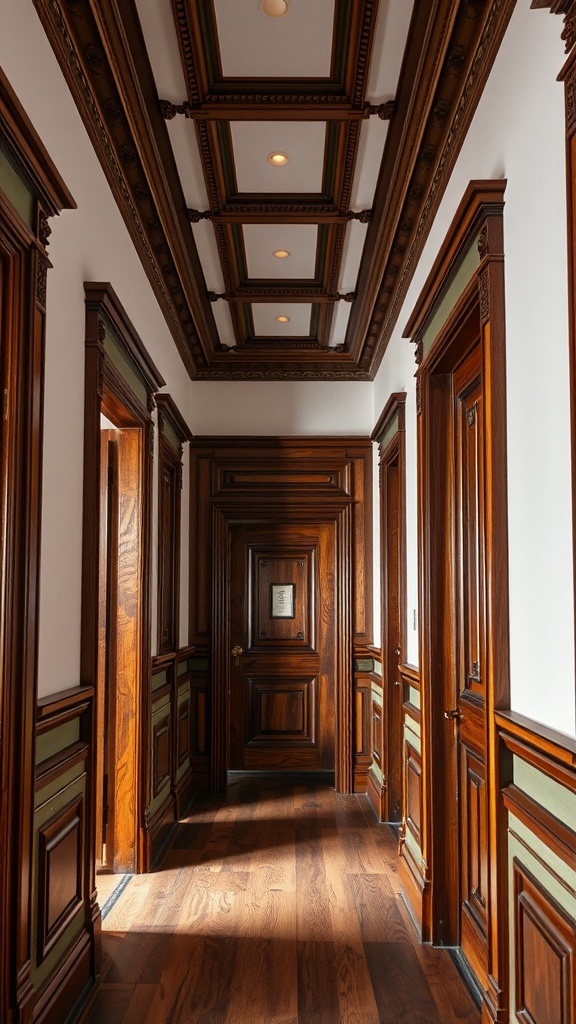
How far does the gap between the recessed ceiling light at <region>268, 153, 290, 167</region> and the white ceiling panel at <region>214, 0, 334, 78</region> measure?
552mm

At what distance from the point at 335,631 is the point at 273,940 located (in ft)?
10.4

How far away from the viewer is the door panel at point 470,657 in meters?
3.17

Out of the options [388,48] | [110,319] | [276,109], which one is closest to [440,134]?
[388,48]

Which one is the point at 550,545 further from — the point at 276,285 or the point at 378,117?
the point at 276,285

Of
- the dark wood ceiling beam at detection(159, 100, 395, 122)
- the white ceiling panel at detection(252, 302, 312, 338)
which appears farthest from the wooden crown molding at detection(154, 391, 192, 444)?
the dark wood ceiling beam at detection(159, 100, 395, 122)

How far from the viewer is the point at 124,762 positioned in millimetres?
4426

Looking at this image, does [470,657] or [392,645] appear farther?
[392,645]

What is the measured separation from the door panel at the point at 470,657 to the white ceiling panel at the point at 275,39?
1.22 meters

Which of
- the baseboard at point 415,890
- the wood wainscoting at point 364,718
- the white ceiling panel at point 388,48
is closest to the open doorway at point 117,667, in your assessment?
the baseboard at point 415,890

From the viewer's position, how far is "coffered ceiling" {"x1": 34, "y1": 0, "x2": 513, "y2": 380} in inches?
115

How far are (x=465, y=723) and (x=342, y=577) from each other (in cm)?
318

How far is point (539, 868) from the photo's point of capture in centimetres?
215

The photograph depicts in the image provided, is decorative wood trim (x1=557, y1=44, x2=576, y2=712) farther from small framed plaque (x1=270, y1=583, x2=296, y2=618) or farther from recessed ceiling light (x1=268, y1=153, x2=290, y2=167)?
small framed plaque (x1=270, y1=583, x2=296, y2=618)

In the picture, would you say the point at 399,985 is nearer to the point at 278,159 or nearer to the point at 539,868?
the point at 539,868
